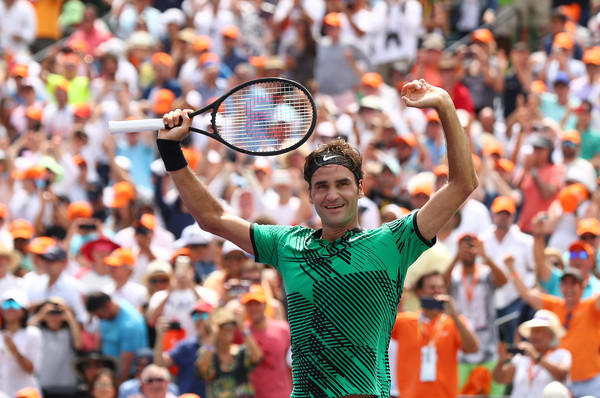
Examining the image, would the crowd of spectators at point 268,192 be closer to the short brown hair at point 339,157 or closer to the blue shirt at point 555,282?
the blue shirt at point 555,282

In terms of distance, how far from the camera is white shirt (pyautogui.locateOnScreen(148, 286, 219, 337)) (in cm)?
941

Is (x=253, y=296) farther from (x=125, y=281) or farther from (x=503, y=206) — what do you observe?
(x=503, y=206)

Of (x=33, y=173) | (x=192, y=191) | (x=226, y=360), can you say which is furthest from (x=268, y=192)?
(x=192, y=191)

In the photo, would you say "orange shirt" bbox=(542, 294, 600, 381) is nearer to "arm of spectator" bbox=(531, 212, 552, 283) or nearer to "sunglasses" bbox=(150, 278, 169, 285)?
"arm of spectator" bbox=(531, 212, 552, 283)

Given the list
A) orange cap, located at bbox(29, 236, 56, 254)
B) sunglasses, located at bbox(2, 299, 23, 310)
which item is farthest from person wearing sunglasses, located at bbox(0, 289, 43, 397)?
orange cap, located at bbox(29, 236, 56, 254)

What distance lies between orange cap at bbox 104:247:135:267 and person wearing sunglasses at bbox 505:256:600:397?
3558mm

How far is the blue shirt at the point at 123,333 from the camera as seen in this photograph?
937cm

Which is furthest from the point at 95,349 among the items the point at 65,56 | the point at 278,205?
the point at 65,56

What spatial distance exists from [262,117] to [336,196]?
0.87 m

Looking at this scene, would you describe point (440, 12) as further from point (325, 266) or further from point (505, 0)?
point (325, 266)

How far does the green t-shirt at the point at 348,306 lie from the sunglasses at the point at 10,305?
216 inches

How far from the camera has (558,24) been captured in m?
15.5

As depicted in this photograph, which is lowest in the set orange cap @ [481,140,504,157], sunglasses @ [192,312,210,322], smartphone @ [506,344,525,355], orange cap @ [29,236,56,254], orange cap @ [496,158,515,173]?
smartphone @ [506,344,525,355]

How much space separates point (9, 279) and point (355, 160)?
656 cm
